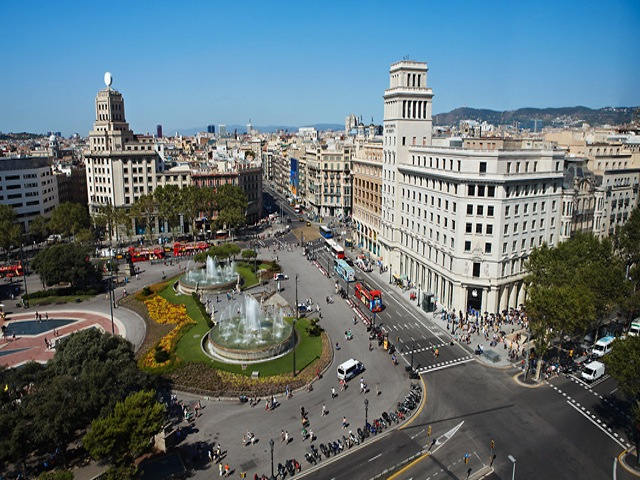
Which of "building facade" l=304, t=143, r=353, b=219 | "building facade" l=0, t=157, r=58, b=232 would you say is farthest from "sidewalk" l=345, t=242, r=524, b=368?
"building facade" l=0, t=157, r=58, b=232

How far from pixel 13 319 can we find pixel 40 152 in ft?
442

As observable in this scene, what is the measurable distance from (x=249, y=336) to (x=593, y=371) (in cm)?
4454

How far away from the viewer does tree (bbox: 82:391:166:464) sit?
3797 cm

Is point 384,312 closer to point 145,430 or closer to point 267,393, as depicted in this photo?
point 267,393

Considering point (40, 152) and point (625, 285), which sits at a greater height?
point (40, 152)

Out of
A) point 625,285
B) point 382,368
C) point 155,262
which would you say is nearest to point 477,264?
point 625,285

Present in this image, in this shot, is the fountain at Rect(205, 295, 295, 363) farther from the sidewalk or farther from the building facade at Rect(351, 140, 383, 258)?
the building facade at Rect(351, 140, 383, 258)

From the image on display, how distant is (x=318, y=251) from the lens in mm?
125250

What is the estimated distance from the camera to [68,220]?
122438mm

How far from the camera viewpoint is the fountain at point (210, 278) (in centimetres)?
9056

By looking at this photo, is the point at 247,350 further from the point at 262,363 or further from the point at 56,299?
the point at 56,299

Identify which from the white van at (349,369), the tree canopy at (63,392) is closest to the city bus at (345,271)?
the white van at (349,369)

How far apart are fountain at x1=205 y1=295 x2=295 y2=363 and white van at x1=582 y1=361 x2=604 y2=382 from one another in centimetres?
3605

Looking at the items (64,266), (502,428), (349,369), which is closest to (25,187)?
(64,266)
